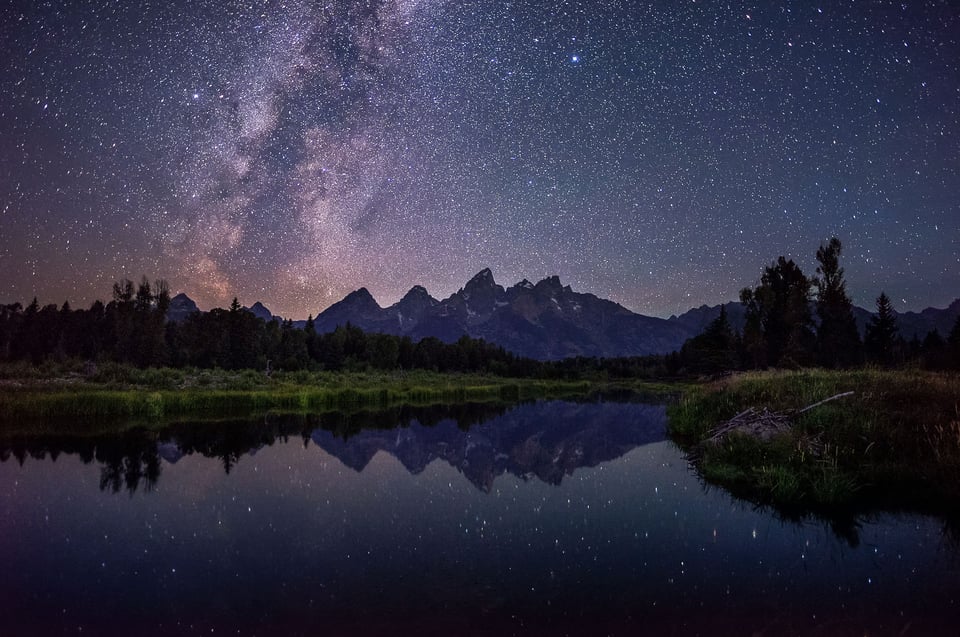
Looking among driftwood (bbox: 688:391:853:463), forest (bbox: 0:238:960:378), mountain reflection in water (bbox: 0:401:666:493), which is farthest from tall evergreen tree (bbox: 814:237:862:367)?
driftwood (bbox: 688:391:853:463)

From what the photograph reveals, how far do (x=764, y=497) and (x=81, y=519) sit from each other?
18.7 meters

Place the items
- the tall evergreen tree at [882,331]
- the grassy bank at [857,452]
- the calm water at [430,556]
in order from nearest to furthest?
1. the calm water at [430,556]
2. the grassy bank at [857,452]
3. the tall evergreen tree at [882,331]

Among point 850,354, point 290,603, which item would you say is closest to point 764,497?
point 290,603

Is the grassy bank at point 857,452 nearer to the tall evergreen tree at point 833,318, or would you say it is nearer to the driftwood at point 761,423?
the driftwood at point 761,423

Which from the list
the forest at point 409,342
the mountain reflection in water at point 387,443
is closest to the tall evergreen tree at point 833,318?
the forest at point 409,342

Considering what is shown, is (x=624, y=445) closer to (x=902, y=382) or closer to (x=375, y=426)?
(x=902, y=382)

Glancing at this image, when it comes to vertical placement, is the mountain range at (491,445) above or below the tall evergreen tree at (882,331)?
below

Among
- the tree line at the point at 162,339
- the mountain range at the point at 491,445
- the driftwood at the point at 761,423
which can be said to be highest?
the tree line at the point at 162,339

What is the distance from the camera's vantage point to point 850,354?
75.8 m

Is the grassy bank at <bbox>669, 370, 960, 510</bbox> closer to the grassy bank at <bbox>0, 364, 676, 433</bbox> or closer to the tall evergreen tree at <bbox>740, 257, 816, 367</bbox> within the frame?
the grassy bank at <bbox>0, 364, 676, 433</bbox>

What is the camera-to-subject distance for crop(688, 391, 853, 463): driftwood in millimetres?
18166

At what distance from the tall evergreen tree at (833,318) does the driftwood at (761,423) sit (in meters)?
61.5

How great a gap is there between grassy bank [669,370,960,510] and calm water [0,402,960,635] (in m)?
1.36

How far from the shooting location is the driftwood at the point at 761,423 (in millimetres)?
18166
